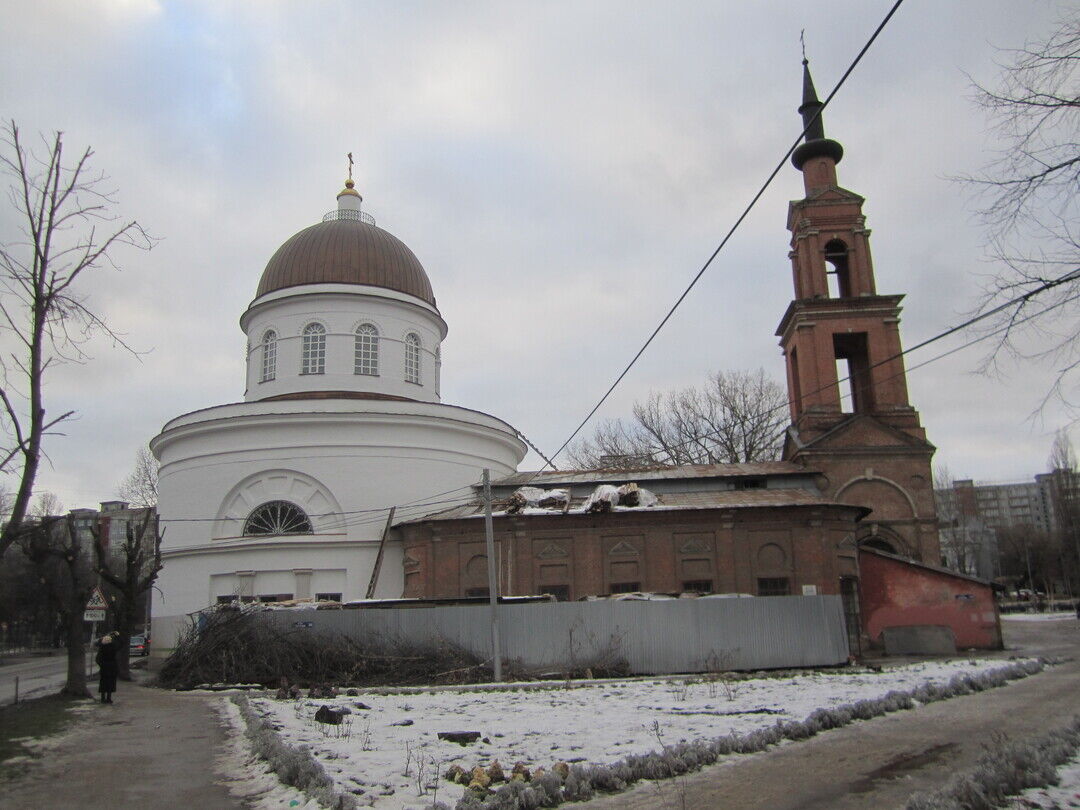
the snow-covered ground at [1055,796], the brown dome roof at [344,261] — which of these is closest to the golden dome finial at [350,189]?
the brown dome roof at [344,261]

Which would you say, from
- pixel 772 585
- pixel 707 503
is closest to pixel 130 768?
pixel 707 503

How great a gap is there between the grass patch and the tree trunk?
250mm

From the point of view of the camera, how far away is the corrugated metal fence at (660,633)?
20141mm

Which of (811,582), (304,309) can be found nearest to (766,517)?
(811,582)

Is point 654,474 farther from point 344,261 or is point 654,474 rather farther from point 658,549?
point 344,261

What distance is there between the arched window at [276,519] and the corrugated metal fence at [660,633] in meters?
7.81

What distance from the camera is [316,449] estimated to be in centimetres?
2898

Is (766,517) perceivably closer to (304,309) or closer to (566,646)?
(566,646)

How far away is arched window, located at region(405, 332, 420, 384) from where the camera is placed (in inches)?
1303

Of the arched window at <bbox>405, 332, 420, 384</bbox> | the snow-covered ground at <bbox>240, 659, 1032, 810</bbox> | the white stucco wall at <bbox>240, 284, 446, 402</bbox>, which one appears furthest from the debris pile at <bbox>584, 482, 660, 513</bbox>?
the arched window at <bbox>405, 332, 420, 384</bbox>

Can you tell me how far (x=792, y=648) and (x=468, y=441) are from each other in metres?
14.4

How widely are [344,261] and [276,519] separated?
9949mm

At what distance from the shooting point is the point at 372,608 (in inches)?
879

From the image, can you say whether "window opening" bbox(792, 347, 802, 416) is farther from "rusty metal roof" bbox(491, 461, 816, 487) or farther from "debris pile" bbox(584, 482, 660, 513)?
"debris pile" bbox(584, 482, 660, 513)
